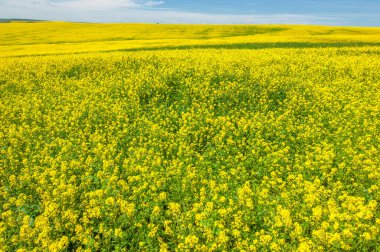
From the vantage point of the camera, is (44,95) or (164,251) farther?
(44,95)

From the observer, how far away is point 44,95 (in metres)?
13.0

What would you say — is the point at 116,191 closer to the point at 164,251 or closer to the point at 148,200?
the point at 148,200

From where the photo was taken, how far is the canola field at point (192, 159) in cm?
452

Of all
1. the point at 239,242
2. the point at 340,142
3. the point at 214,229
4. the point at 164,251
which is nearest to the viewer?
the point at 164,251

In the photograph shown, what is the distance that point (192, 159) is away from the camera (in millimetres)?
7324

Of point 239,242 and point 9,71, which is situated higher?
point 9,71

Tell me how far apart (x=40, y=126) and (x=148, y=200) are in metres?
6.37

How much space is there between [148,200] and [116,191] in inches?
26.2

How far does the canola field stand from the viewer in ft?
14.8

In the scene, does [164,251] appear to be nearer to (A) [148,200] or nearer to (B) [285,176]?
(A) [148,200]

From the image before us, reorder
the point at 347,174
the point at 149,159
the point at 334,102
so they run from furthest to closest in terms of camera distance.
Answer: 1. the point at 334,102
2. the point at 149,159
3. the point at 347,174

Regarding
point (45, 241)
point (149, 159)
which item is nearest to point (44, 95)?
point (149, 159)

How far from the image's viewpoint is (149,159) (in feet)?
22.7

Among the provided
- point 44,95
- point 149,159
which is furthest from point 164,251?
point 44,95
